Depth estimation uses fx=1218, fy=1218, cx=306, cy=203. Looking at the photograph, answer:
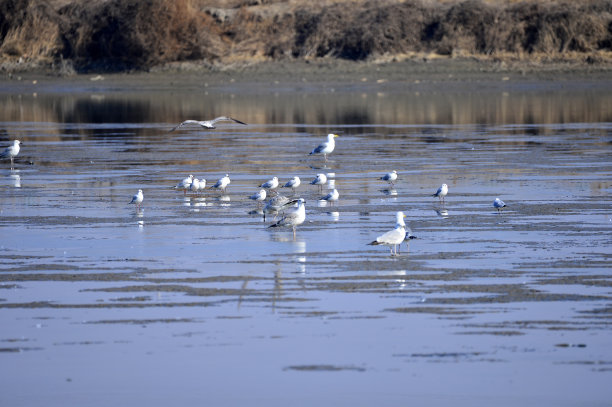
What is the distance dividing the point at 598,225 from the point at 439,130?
14.9 metres

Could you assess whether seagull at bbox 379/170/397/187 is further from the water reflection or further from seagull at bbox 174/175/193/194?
the water reflection

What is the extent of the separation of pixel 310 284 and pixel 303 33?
38.5 meters

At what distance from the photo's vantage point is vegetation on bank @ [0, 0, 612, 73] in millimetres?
46219

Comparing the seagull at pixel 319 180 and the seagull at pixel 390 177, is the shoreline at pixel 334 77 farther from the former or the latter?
the seagull at pixel 319 180

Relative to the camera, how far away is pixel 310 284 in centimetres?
1014

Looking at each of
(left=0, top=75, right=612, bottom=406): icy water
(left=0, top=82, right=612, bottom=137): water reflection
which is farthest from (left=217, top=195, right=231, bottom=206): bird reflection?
(left=0, top=82, right=612, bottom=137): water reflection

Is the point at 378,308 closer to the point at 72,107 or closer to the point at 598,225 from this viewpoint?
the point at 598,225

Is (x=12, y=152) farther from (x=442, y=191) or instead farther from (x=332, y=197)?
(x=442, y=191)

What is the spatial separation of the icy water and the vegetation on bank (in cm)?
2429

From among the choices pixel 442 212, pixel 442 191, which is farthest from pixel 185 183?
pixel 442 212

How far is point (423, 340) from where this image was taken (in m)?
8.33

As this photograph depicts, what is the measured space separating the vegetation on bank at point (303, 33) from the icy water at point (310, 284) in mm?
24291

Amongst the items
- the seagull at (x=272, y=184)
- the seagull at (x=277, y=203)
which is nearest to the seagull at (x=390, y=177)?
the seagull at (x=272, y=184)

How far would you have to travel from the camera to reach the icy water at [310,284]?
24.9ft
